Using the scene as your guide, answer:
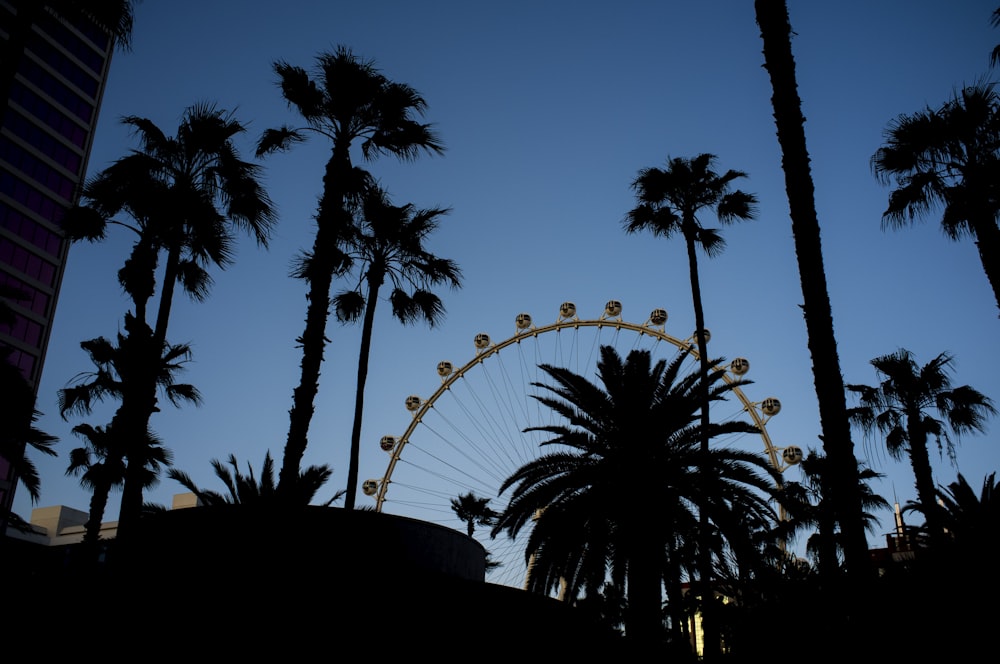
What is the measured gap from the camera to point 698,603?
1117 inches

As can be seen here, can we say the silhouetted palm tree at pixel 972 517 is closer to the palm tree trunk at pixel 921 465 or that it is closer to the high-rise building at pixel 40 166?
the palm tree trunk at pixel 921 465

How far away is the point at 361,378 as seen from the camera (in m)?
23.3

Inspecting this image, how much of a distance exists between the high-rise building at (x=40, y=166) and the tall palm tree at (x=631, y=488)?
157ft

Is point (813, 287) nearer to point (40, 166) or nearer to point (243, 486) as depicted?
point (243, 486)

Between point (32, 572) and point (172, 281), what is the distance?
25.4 feet

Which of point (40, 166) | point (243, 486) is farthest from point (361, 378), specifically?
point (40, 166)

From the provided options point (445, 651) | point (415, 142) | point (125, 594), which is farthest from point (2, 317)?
point (445, 651)

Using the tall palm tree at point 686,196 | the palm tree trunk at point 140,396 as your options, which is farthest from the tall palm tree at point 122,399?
the tall palm tree at point 686,196

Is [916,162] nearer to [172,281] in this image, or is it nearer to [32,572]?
[172,281]

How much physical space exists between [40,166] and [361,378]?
168ft

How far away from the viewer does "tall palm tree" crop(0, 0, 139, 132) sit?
50.6 ft

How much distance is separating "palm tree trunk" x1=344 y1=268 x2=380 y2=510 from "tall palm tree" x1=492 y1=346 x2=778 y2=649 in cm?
388

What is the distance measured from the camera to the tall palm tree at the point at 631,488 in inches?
750

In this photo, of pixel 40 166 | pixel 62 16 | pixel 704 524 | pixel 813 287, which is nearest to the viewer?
pixel 813 287
